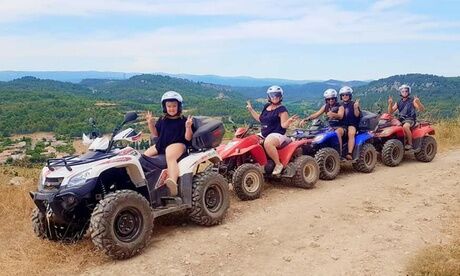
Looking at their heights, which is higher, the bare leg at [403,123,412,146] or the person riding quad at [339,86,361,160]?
the person riding quad at [339,86,361,160]

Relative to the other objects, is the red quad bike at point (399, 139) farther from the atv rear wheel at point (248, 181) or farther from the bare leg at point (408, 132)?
the atv rear wheel at point (248, 181)

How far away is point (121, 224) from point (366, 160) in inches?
265

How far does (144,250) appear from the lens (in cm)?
621

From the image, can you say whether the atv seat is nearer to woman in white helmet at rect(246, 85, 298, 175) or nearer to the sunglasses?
woman in white helmet at rect(246, 85, 298, 175)

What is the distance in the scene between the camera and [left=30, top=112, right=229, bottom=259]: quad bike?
5.74m

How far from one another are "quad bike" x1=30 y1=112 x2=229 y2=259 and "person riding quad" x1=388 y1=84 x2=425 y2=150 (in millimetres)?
6475

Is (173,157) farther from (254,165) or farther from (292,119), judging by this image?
(292,119)

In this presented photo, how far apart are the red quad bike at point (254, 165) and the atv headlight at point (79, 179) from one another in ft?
10.3

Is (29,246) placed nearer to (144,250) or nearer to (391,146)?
(144,250)

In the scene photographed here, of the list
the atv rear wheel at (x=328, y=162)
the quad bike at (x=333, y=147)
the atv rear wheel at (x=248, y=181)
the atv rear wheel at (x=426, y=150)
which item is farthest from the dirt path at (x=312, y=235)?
the atv rear wheel at (x=426, y=150)

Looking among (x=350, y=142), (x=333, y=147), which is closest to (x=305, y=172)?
(x=333, y=147)

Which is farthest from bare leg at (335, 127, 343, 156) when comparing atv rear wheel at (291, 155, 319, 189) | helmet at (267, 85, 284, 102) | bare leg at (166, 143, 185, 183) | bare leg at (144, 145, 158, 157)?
bare leg at (144, 145, 158, 157)

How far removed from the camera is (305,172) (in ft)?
31.1

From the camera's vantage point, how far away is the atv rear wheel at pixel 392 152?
11.6 metres
